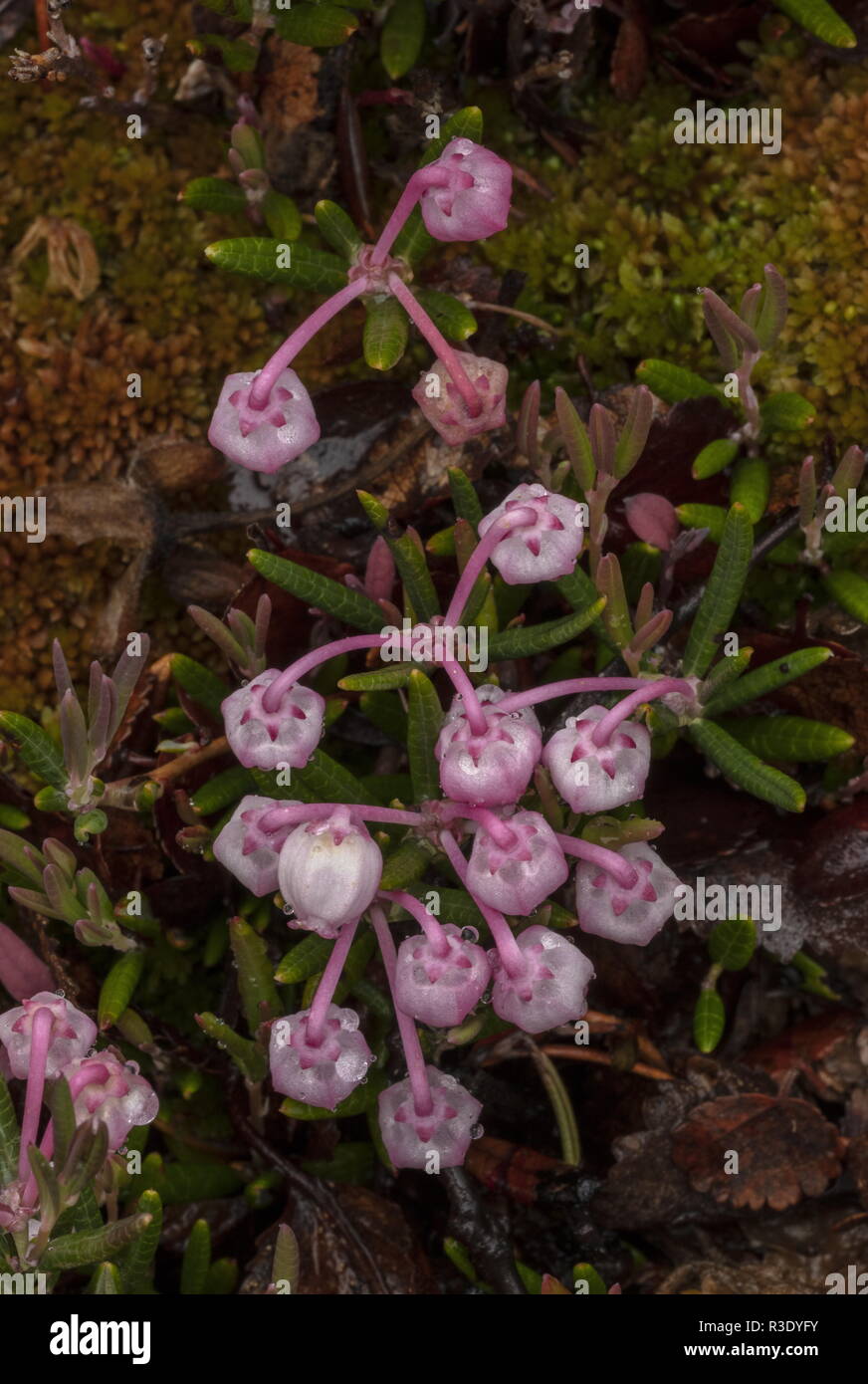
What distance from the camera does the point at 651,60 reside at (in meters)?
3.15

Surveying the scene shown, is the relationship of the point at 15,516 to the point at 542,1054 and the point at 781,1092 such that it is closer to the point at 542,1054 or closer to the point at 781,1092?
the point at 542,1054

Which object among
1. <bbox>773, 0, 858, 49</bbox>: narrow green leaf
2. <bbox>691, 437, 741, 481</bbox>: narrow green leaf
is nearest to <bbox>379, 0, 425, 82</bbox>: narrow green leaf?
<bbox>773, 0, 858, 49</bbox>: narrow green leaf

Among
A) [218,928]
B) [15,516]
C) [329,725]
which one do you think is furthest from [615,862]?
[15,516]

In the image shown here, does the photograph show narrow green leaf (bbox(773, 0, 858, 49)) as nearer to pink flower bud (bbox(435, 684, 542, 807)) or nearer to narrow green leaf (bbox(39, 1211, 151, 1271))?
pink flower bud (bbox(435, 684, 542, 807))

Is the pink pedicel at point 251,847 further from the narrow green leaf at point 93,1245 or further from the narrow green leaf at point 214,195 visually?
the narrow green leaf at point 214,195

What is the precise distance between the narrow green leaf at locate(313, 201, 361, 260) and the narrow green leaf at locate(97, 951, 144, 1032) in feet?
4.77

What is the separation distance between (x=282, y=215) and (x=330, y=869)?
63.2 inches

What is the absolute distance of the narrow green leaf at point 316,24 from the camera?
2.79 m

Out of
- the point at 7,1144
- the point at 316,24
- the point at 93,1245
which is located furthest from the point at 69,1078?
→ the point at 316,24

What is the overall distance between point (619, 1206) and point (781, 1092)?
394 mm

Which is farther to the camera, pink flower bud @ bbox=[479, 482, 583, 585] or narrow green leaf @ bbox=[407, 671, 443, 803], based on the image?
narrow green leaf @ bbox=[407, 671, 443, 803]

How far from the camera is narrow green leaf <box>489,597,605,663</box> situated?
8.03 ft

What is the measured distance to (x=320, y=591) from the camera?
254 cm
